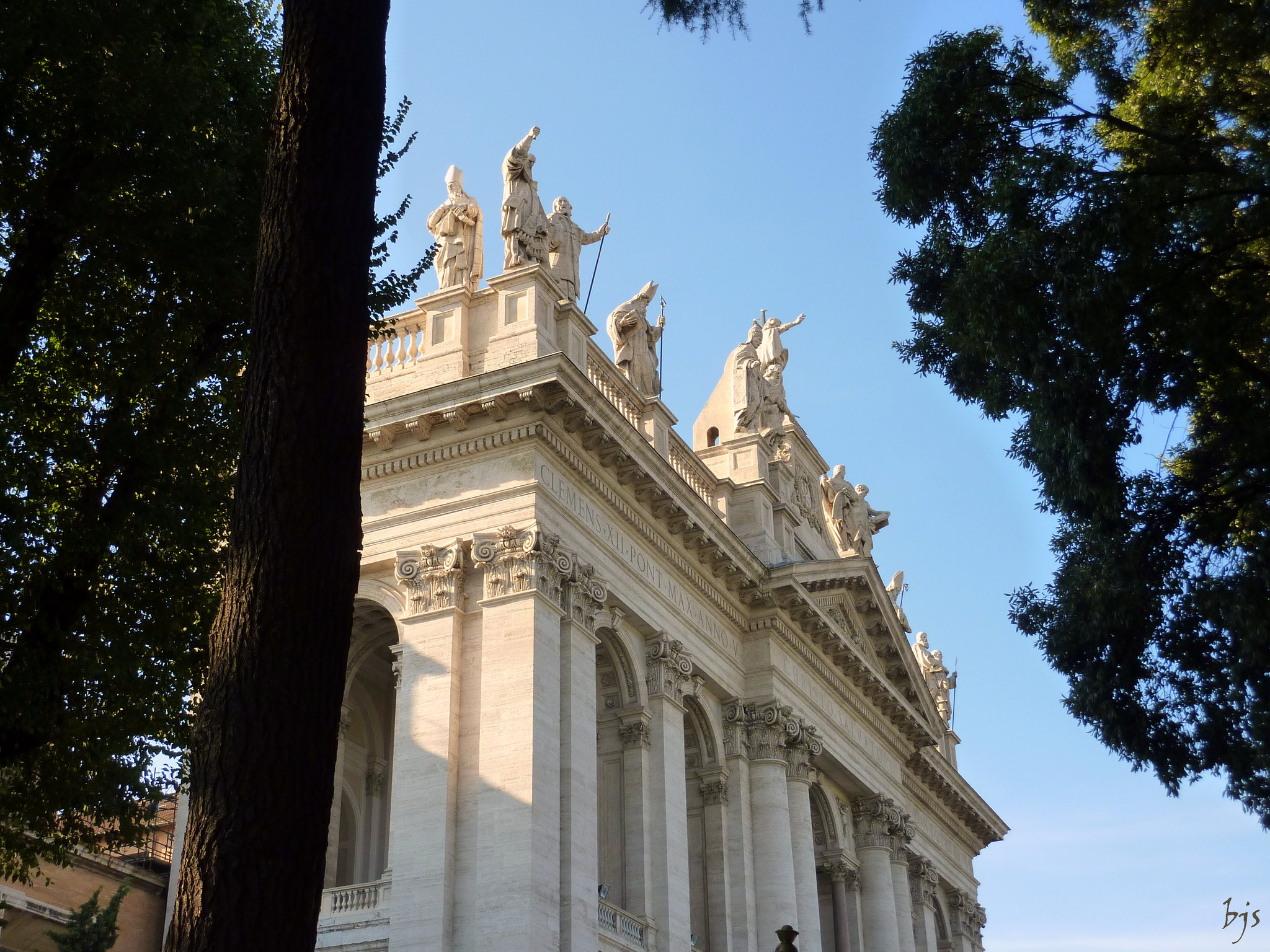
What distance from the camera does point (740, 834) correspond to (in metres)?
26.8

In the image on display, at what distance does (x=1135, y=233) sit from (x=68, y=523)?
9.89m

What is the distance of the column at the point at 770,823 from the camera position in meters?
26.6

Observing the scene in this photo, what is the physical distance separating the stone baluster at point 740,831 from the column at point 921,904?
11.4 m

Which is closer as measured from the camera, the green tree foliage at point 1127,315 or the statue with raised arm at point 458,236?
the green tree foliage at point 1127,315

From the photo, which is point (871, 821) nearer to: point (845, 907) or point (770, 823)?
point (845, 907)

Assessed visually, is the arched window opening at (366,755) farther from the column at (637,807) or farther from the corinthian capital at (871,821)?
the corinthian capital at (871,821)

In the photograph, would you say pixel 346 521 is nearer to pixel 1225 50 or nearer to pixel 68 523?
pixel 68 523

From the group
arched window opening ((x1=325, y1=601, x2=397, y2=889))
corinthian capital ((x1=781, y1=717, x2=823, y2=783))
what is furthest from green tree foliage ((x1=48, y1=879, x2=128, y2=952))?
corinthian capital ((x1=781, y1=717, x2=823, y2=783))

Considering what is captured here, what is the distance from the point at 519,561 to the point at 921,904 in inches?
787

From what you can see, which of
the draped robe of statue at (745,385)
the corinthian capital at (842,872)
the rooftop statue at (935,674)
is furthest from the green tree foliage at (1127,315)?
the rooftop statue at (935,674)

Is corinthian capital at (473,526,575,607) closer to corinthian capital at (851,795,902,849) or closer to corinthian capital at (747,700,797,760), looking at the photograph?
corinthian capital at (747,700,797,760)

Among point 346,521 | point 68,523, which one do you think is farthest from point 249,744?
point 68,523

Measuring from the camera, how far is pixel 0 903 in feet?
56.4

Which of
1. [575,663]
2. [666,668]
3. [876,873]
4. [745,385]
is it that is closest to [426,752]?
[575,663]
